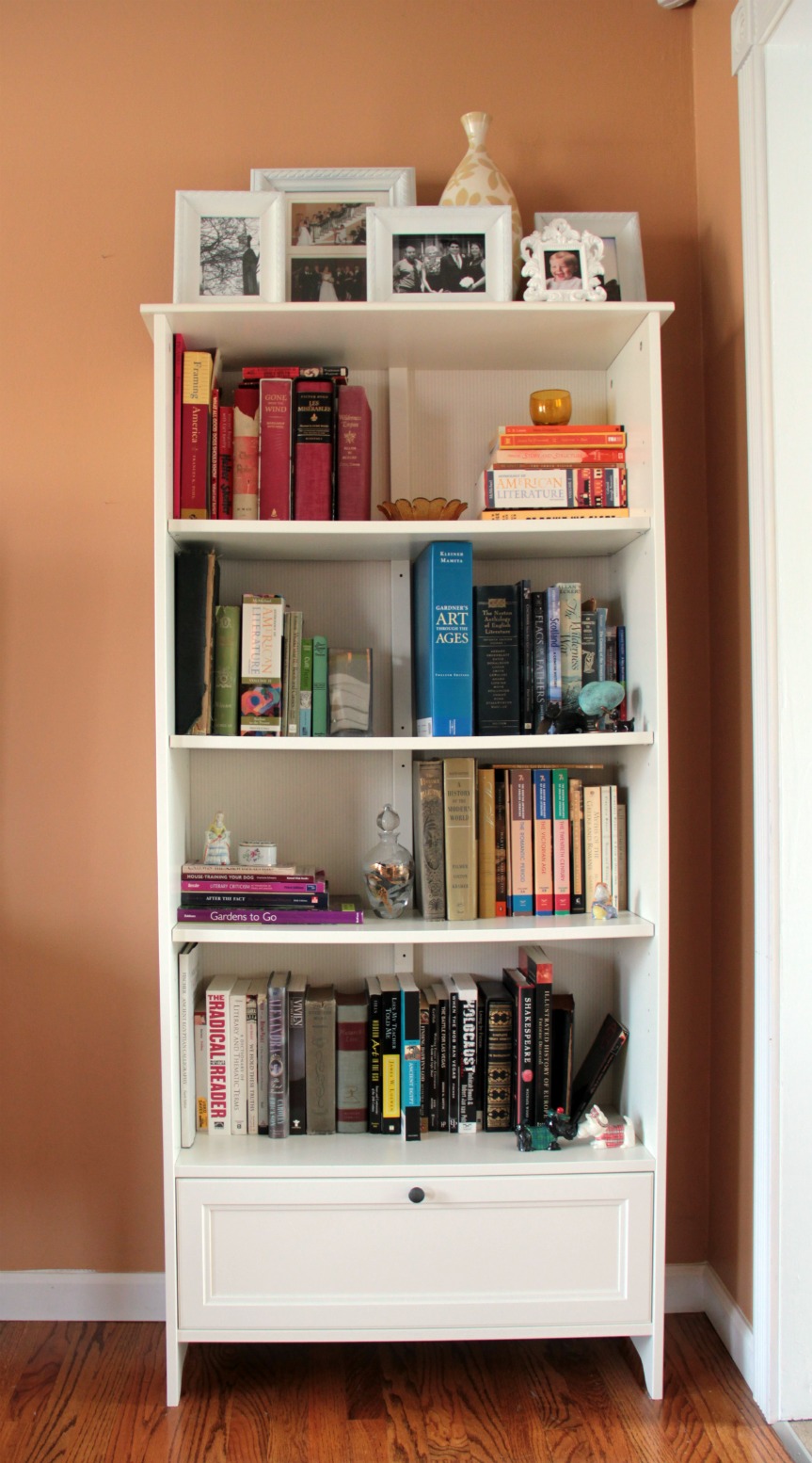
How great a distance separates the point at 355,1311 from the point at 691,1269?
28.0 inches

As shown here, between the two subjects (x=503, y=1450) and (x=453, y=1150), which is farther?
(x=453, y=1150)

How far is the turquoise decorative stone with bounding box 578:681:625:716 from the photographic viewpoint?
1681mm

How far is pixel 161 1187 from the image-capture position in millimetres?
1955

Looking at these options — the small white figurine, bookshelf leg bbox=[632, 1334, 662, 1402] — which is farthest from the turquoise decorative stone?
bookshelf leg bbox=[632, 1334, 662, 1402]

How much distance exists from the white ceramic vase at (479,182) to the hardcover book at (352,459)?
37 centimetres

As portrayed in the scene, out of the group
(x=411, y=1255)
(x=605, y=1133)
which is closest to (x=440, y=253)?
(x=605, y=1133)

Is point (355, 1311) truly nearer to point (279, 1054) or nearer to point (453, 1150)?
point (453, 1150)

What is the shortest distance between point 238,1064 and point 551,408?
1.30 metres

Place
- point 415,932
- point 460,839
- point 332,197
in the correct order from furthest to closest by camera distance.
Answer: point 332,197
point 460,839
point 415,932

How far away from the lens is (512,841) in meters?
1.78

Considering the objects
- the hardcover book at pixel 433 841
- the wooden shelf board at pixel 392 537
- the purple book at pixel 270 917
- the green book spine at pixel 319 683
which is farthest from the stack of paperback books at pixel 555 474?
the purple book at pixel 270 917

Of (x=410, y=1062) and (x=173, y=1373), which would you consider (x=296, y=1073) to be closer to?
(x=410, y=1062)

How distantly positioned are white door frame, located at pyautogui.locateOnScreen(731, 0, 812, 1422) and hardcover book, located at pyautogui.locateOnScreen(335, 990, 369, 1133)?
0.68 m

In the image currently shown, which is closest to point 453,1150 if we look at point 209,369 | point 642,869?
point 642,869
